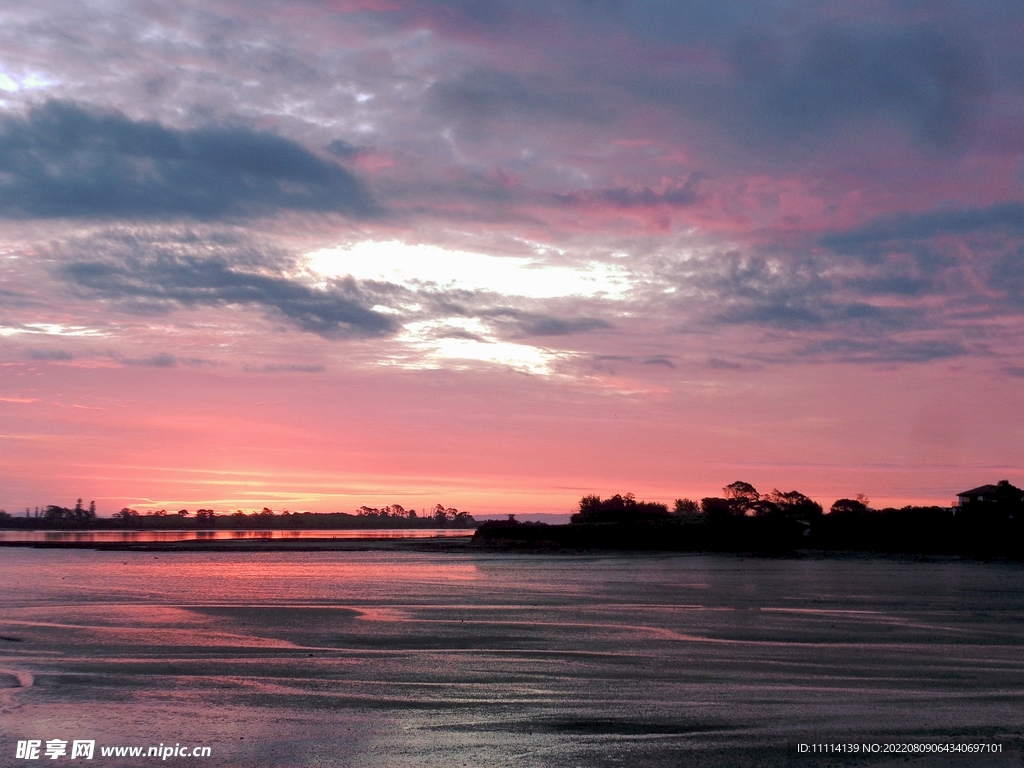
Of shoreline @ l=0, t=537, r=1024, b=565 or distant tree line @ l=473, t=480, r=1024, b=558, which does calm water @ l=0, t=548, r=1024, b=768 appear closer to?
shoreline @ l=0, t=537, r=1024, b=565

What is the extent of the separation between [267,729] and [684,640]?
11786mm

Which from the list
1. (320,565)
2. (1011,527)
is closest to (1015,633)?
(320,565)

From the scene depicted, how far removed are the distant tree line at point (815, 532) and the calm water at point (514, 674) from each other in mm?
43652

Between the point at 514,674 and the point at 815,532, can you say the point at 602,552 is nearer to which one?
the point at 815,532

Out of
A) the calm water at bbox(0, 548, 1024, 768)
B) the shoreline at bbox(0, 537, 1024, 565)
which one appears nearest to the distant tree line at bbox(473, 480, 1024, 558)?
the shoreline at bbox(0, 537, 1024, 565)

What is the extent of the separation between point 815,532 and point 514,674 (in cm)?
7639

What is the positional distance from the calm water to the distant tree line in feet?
143

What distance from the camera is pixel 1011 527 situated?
7538cm

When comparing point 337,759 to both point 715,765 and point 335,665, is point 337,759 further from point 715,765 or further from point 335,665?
point 335,665

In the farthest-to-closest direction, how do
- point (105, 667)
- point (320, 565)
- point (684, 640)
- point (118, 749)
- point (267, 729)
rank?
point (320, 565), point (684, 640), point (105, 667), point (267, 729), point (118, 749)

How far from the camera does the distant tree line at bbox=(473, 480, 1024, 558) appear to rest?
74438mm

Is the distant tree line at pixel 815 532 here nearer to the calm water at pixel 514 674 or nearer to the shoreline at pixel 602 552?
the shoreline at pixel 602 552

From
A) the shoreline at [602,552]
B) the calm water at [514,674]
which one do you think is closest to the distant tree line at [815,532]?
the shoreline at [602,552]

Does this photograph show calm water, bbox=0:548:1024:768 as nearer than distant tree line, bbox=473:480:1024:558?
Yes
